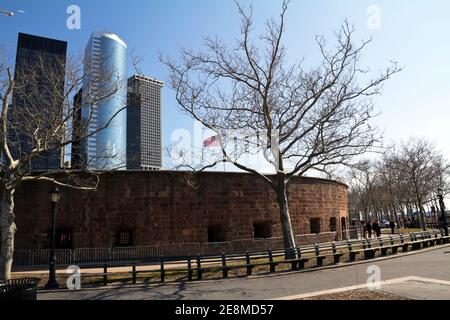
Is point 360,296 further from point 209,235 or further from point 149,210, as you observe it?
point 209,235

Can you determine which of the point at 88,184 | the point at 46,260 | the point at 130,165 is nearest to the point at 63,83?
the point at 130,165

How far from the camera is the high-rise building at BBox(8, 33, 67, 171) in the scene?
1559cm

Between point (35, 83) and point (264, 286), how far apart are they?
13764mm

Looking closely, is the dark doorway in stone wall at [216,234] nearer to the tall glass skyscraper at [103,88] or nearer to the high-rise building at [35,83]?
the tall glass skyscraper at [103,88]

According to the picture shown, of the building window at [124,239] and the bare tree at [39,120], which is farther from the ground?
the bare tree at [39,120]

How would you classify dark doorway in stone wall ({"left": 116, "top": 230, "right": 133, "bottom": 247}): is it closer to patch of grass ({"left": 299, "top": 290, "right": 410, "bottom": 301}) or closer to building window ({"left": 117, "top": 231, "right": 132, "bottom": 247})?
building window ({"left": 117, "top": 231, "right": 132, "bottom": 247})

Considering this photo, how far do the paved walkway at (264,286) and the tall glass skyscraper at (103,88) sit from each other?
6.72 metres

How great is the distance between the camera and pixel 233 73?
17922mm

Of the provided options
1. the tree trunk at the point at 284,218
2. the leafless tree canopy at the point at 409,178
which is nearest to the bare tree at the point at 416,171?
the leafless tree canopy at the point at 409,178

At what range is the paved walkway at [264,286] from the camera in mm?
10000

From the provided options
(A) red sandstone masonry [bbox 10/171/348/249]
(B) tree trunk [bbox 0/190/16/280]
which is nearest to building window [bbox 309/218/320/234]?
(A) red sandstone masonry [bbox 10/171/348/249]

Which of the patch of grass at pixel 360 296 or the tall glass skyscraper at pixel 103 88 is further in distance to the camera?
the tall glass skyscraper at pixel 103 88

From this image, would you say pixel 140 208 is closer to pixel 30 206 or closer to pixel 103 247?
pixel 103 247
